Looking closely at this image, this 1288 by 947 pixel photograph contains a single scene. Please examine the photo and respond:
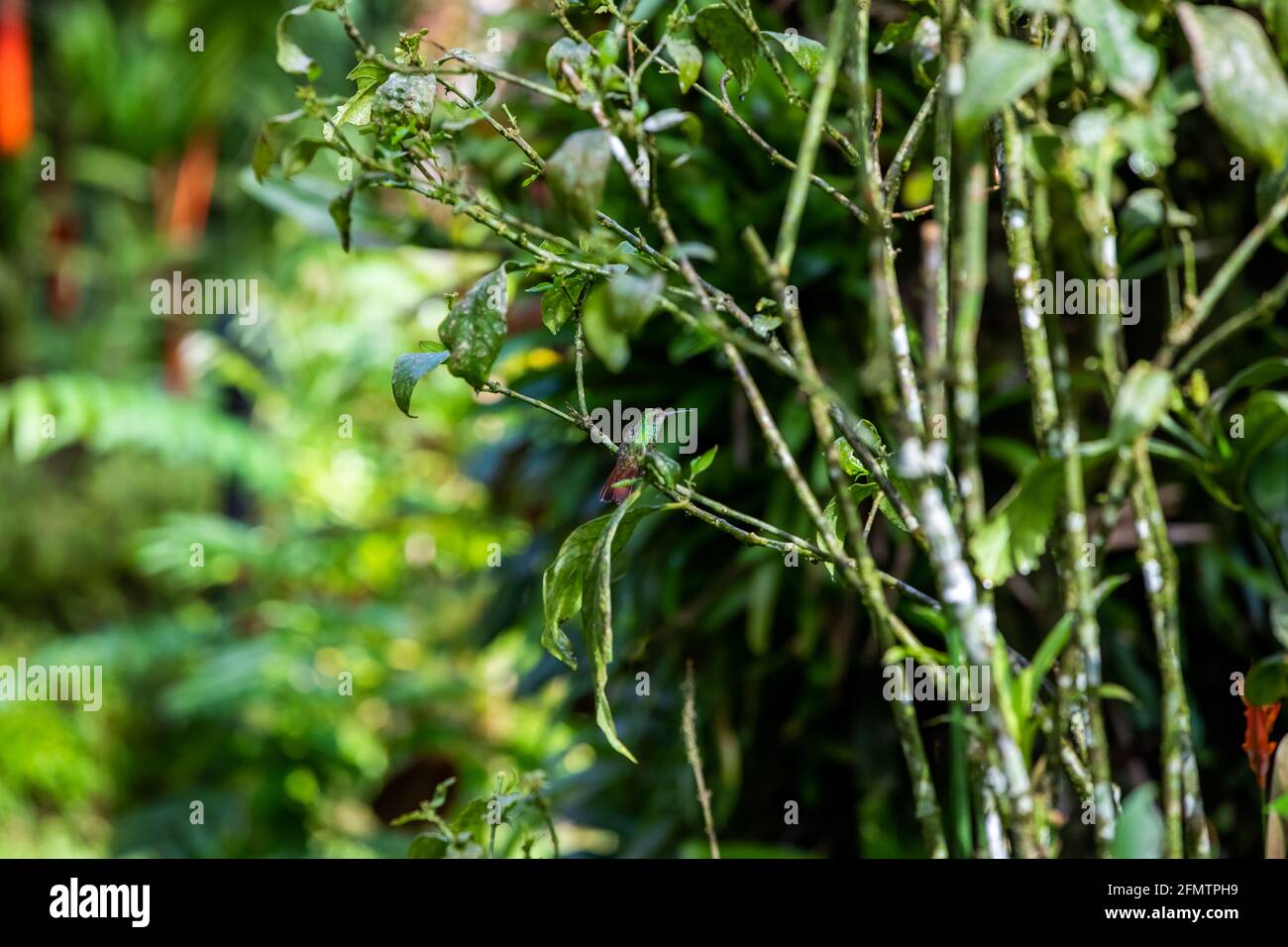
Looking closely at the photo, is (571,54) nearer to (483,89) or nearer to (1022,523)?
(483,89)

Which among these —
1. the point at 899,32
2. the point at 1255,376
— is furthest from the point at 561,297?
the point at 1255,376

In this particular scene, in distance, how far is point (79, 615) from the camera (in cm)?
348

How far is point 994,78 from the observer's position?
0.29m

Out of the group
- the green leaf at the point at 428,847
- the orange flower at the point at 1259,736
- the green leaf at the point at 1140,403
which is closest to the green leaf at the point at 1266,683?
the orange flower at the point at 1259,736

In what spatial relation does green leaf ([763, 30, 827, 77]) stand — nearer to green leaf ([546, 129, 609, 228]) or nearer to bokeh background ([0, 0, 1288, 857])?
green leaf ([546, 129, 609, 228])

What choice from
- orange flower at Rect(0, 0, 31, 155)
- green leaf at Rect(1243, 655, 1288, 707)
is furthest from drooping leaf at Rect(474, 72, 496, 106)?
orange flower at Rect(0, 0, 31, 155)

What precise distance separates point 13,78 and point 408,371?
381cm

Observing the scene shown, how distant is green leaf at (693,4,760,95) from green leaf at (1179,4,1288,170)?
18 cm

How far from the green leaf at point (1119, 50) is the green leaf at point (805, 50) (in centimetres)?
17

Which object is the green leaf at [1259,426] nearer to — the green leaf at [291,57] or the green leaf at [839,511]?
the green leaf at [839,511]

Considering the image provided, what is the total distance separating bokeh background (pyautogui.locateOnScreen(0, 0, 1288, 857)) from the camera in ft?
3.51
